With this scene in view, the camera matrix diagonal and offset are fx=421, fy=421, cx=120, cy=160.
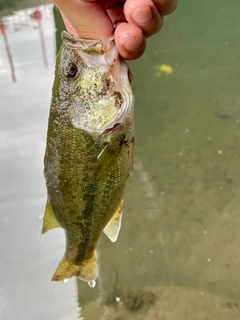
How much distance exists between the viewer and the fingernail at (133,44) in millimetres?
974

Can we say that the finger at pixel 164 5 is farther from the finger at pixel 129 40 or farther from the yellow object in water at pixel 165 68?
the yellow object in water at pixel 165 68

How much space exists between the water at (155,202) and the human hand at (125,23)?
1.33 metres

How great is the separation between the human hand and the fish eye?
0.08 m

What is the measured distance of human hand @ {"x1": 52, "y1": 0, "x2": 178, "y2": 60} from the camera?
979 millimetres

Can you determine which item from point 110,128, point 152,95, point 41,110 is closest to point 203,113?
point 152,95

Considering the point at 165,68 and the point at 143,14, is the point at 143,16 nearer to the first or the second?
the point at 143,14

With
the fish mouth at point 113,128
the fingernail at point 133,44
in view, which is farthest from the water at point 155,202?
the fingernail at point 133,44

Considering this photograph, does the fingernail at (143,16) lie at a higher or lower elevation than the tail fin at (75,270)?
higher

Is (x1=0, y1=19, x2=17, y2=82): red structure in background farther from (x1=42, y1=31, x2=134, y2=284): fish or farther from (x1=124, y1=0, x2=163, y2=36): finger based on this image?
(x1=124, y1=0, x2=163, y2=36): finger

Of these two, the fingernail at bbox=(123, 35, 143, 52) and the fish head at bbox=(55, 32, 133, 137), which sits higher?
the fingernail at bbox=(123, 35, 143, 52)

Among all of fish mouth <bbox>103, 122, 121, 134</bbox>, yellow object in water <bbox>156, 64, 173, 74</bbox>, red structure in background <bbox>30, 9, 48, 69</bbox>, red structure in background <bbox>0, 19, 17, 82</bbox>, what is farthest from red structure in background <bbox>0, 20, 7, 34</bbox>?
fish mouth <bbox>103, 122, 121, 134</bbox>

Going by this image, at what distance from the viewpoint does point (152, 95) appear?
2.94 meters

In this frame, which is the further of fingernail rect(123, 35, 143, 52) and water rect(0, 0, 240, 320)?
water rect(0, 0, 240, 320)

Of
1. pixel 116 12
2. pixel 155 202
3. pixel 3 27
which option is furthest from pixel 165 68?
pixel 116 12
